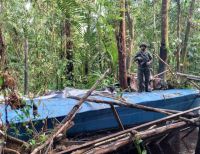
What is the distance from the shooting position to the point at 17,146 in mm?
4449

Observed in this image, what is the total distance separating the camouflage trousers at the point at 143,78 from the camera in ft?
31.5

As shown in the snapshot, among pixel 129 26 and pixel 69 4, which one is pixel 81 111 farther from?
pixel 129 26

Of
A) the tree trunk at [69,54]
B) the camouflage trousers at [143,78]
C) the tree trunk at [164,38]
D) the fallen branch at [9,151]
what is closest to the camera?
the fallen branch at [9,151]

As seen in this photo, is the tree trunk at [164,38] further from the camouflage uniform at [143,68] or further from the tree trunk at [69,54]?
the tree trunk at [69,54]

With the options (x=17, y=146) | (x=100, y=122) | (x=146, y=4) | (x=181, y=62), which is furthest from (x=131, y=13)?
(x=17, y=146)

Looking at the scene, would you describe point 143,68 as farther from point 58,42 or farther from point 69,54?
point 58,42

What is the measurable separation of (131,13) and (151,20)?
2.82m

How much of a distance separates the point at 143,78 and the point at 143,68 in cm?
26

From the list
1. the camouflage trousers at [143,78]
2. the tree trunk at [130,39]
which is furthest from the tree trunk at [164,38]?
the tree trunk at [130,39]

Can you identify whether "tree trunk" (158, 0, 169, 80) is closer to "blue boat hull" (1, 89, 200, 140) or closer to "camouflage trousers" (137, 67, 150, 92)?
"camouflage trousers" (137, 67, 150, 92)

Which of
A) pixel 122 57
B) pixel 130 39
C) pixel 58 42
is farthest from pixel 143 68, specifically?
pixel 130 39

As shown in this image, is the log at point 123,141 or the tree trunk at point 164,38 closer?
the log at point 123,141

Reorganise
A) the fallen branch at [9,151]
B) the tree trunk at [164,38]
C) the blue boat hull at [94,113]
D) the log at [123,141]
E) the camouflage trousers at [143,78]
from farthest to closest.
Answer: the tree trunk at [164,38] < the camouflage trousers at [143,78] < the blue boat hull at [94,113] < the log at [123,141] < the fallen branch at [9,151]

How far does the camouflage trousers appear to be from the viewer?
31.5ft
